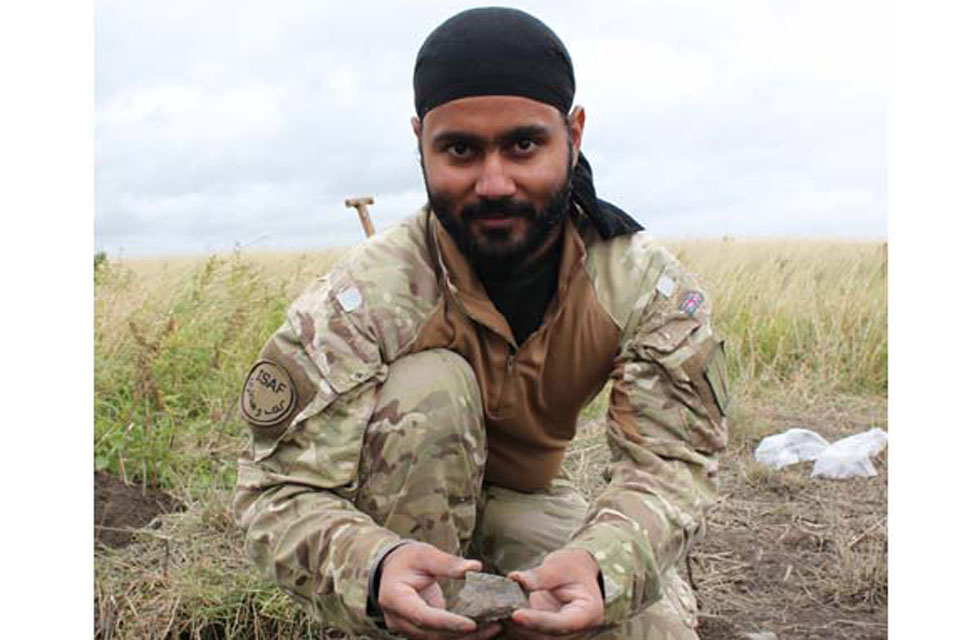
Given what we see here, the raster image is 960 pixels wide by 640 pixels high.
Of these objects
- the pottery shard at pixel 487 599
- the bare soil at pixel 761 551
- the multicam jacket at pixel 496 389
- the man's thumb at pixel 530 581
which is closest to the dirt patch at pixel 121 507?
the bare soil at pixel 761 551

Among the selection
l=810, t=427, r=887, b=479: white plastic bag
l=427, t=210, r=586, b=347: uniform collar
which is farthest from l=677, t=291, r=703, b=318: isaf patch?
l=810, t=427, r=887, b=479: white plastic bag

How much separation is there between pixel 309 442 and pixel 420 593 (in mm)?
334

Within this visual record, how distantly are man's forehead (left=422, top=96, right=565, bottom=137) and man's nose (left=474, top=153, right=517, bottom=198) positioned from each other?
0.05m

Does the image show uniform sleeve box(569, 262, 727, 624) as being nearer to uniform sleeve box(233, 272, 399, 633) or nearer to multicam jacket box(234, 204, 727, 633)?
multicam jacket box(234, 204, 727, 633)

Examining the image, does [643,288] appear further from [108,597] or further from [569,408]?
[108,597]

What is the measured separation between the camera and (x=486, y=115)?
1.84 metres

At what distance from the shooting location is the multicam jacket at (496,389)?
1773 mm

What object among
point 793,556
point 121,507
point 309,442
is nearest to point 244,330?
point 121,507

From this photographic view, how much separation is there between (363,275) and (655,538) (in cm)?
67

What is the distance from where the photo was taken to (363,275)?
1.92 meters

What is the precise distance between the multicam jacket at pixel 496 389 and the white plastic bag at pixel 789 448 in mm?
2041

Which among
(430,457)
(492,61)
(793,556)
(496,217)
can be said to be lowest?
(793,556)

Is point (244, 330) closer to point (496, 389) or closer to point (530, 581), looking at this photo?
point (496, 389)

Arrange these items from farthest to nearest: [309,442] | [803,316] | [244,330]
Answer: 1. [803,316]
2. [244,330]
3. [309,442]
